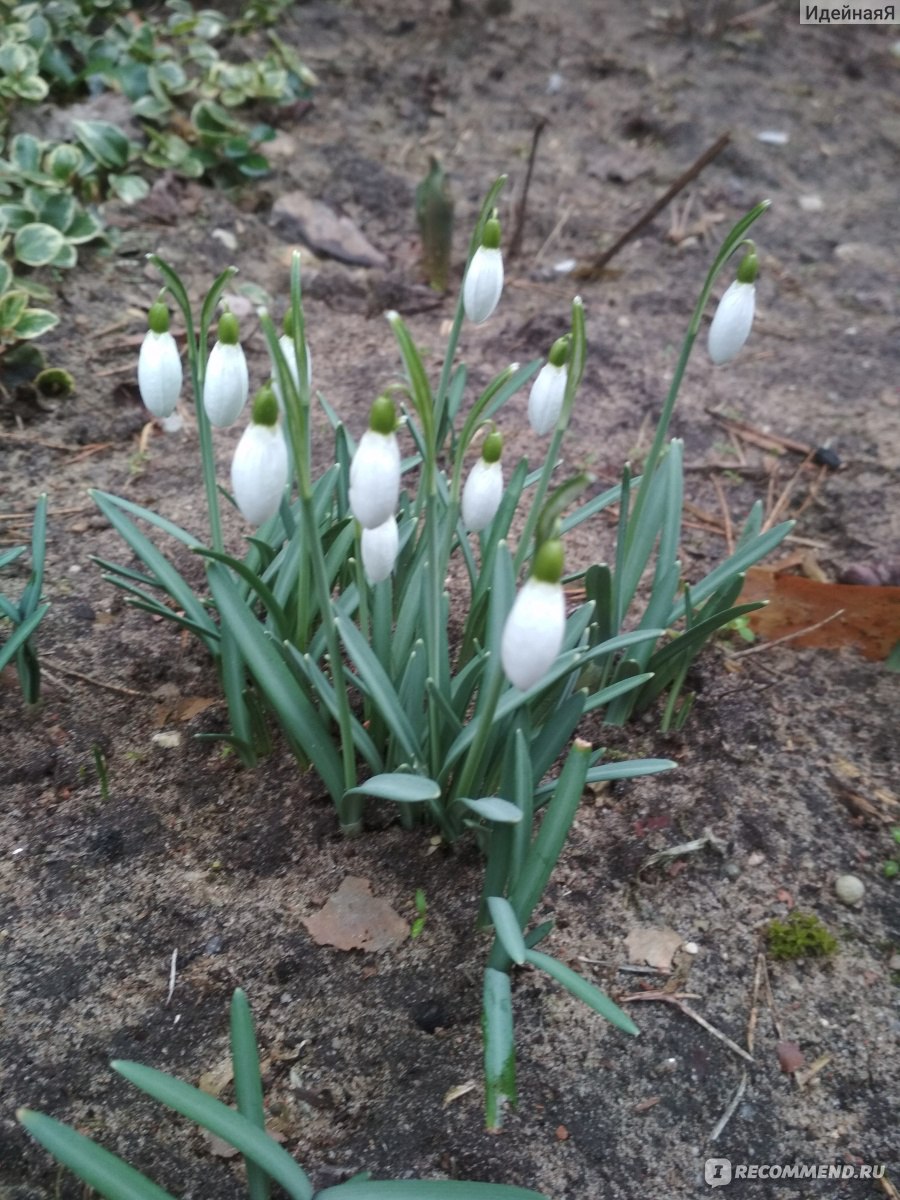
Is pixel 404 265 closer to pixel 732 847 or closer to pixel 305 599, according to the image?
pixel 305 599

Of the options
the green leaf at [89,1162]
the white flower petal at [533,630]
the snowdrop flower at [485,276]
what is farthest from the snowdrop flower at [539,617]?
the green leaf at [89,1162]

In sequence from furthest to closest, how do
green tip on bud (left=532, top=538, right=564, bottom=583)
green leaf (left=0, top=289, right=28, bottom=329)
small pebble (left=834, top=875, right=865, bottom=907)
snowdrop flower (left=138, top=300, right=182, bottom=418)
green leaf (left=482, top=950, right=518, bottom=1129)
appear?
green leaf (left=0, top=289, right=28, bottom=329), small pebble (left=834, top=875, right=865, bottom=907), snowdrop flower (left=138, top=300, right=182, bottom=418), green leaf (left=482, top=950, right=518, bottom=1129), green tip on bud (left=532, top=538, right=564, bottom=583)

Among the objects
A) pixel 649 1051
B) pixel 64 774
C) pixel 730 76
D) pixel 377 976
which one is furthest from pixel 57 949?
pixel 730 76

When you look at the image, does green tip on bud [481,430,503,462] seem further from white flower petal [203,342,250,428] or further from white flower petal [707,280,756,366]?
white flower petal [707,280,756,366]

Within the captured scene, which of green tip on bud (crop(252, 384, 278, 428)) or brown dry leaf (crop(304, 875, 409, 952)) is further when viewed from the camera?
brown dry leaf (crop(304, 875, 409, 952))

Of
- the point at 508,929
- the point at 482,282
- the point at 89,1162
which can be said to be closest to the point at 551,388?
the point at 482,282

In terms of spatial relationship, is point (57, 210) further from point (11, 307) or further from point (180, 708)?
point (180, 708)

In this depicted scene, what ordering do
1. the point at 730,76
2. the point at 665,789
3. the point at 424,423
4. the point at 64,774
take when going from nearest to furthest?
the point at 424,423
the point at 64,774
the point at 665,789
the point at 730,76

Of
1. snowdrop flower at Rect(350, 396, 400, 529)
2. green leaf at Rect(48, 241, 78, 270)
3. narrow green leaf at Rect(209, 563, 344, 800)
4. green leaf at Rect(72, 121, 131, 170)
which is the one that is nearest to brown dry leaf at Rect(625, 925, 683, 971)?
narrow green leaf at Rect(209, 563, 344, 800)
